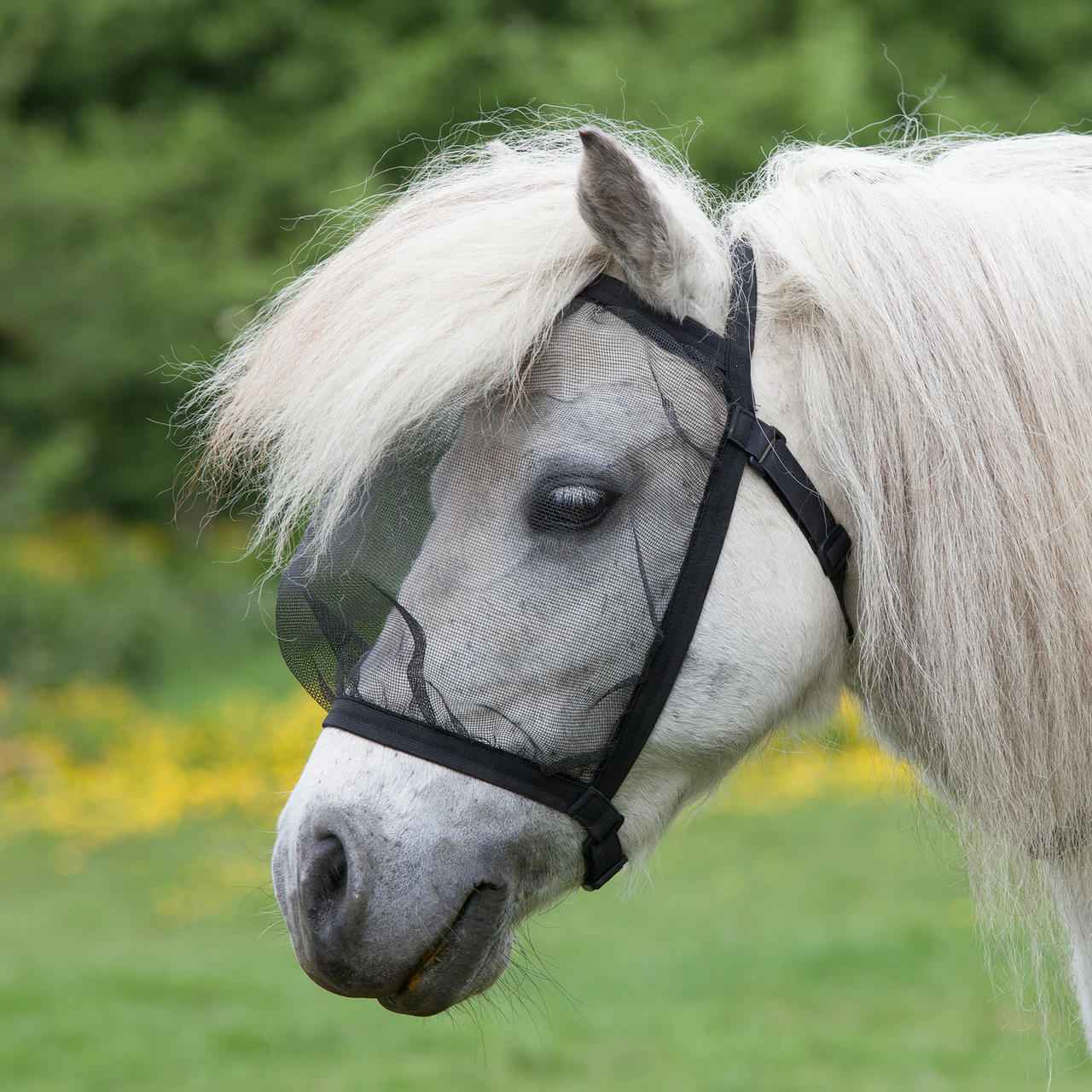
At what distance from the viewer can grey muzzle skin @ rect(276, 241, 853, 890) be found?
1.39 m

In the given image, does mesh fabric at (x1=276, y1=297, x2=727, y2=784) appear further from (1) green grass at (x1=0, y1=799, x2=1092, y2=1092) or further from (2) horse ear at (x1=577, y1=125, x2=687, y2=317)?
(1) green grass at (x1=0, y1=799, x2=1092, y2=1092)

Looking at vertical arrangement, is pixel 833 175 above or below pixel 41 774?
above

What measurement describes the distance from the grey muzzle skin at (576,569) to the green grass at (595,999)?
7.19 feet

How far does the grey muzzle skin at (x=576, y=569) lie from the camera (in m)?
1.39

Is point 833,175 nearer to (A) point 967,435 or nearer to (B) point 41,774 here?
(A) point 967,435

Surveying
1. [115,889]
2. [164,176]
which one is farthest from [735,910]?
[164,176]

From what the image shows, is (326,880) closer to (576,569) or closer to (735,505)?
(576,569)

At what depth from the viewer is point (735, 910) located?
5523 millimetres

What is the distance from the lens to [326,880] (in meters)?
1.37

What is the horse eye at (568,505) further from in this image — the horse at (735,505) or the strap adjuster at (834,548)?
the strap adjuster at (834,548)

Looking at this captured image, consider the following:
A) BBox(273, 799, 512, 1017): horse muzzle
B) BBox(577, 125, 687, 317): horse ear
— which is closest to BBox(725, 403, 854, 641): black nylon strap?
BBox(577, 125, 687, 317): horse ear

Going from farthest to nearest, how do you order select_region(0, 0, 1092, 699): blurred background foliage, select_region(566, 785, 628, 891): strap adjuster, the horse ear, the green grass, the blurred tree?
the blurred tree → select_region(0, 0, 1092, 699): blurred background foliage → the green grass → select_region(566, 785, 628, 891): strap adjuster → the horse ear

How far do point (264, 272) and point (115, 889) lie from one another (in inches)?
272

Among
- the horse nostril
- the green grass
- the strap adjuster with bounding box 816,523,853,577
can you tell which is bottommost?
the green grass
